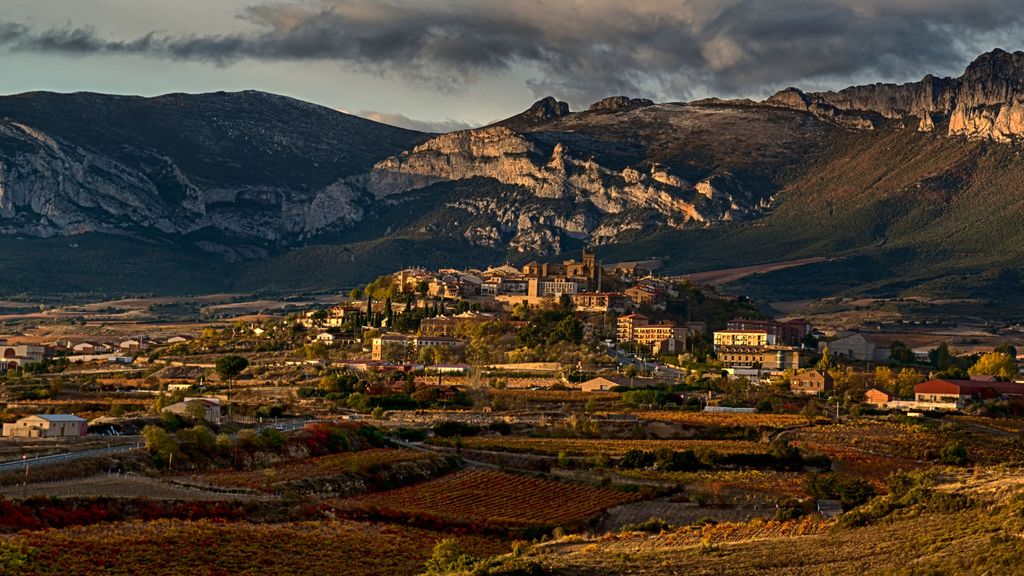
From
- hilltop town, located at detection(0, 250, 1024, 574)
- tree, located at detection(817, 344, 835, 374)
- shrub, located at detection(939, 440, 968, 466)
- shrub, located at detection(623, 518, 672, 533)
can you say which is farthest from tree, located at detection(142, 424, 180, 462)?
tree, located at detection(817, 344, 835, 374)

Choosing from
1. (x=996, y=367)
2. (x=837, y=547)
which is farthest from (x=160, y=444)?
(x=996, y=367)

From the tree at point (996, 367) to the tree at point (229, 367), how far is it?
53.5 meters

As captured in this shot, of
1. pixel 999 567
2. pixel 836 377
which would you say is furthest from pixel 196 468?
pixel 836 377

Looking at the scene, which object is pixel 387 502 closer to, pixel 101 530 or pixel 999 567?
pixel 101 530

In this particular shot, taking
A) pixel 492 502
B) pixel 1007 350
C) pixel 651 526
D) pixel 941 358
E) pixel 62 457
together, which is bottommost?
pixel 492 502

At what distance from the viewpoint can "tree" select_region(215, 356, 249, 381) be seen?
124m

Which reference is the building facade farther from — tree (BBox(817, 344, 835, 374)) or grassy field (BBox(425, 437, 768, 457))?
tree (BBox(817, 344, 835, 374))

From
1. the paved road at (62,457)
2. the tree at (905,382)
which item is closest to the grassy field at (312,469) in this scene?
the paved road at (62,457)

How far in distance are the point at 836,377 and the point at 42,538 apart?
82543mm

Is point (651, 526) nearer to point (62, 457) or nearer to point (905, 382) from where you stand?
point (62, 457)

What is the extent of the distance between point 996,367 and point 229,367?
56.4m

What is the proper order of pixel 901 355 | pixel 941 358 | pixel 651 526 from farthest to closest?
pixel 901 355, pixel 941 358, pixel 651 526

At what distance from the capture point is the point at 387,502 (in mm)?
62812

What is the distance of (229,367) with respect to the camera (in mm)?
123625
